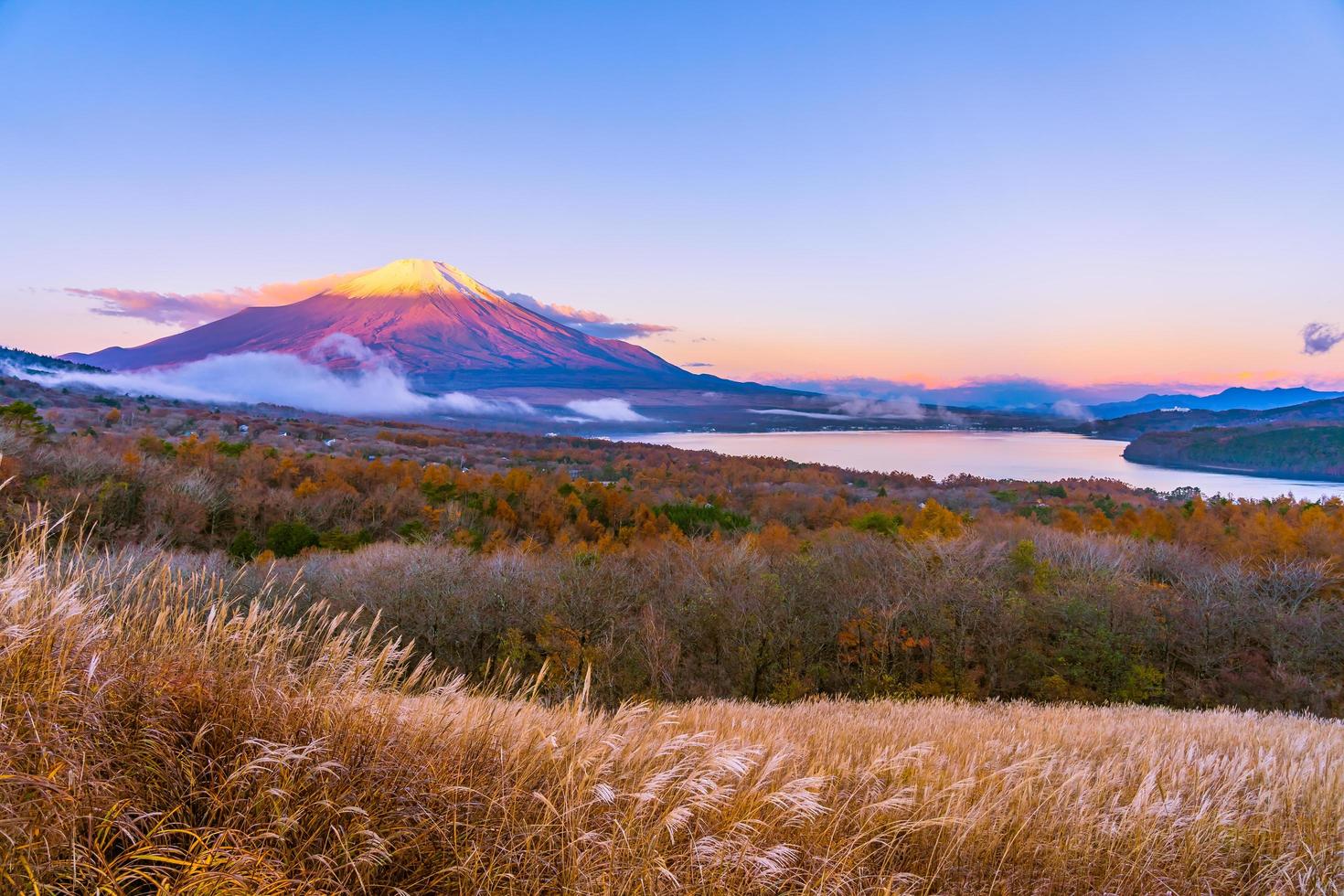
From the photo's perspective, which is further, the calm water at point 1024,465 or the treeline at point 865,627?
the calm water at point 1024,465

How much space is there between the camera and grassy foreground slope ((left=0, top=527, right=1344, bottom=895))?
8.50 ft

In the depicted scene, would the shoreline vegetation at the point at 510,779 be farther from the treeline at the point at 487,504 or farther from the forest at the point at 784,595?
the treeline at the point at 487,504

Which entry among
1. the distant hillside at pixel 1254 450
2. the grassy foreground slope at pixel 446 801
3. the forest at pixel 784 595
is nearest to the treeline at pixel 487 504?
the forest at pixel 784 595

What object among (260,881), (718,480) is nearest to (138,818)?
(260,881)

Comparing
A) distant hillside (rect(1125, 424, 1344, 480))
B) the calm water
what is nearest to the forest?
the calm water

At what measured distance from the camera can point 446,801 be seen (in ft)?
10.3

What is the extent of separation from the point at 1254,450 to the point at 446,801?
20236 cm

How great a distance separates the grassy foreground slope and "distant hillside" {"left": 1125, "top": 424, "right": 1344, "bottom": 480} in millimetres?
191497

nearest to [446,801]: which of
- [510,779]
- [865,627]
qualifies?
[510,779]

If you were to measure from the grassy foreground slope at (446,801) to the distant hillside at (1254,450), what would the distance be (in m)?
191

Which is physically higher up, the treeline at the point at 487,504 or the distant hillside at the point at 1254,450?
the distant hillside at the point at 1254,450

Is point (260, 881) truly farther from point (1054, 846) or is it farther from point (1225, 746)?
point (1225, 746)

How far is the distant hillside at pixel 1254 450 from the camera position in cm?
14612

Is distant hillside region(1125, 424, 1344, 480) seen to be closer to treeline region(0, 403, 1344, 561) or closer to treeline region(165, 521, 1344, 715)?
treeline region(0, 403, 1344, 561)
